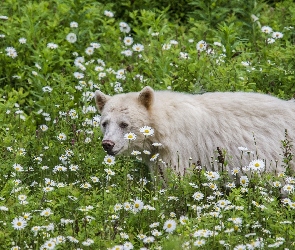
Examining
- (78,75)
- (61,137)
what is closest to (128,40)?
(78,75)

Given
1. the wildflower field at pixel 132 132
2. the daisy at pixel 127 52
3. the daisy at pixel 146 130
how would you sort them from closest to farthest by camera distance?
the wildflower field at pixel 132 132
the daisy at pixel 146 130
the daisy at pixel 127 52

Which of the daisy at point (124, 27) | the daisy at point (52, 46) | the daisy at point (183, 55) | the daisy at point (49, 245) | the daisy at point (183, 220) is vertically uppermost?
the daisy at point (124, 27)

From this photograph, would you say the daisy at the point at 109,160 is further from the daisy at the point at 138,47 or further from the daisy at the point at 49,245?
the daisy at the point at 138,47

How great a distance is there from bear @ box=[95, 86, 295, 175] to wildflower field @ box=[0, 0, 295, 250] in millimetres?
149

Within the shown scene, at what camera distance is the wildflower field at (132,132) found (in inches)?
273

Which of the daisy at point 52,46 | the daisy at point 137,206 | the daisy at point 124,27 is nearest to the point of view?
the daisy at point 137,206

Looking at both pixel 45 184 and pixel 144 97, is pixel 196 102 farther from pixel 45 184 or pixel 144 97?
pixel 45 184

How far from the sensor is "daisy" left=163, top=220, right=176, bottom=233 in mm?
6709

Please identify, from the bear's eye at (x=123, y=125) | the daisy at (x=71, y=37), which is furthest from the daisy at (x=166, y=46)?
the bear's eye at (x=123, y=125)

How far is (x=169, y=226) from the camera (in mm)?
6754

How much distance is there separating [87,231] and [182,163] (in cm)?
204

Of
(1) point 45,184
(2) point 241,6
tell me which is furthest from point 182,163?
(2) point 241,6

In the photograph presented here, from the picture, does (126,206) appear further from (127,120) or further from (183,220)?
(127,120)

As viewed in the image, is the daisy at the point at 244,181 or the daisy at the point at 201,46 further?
the daisy at the point at 201,46
